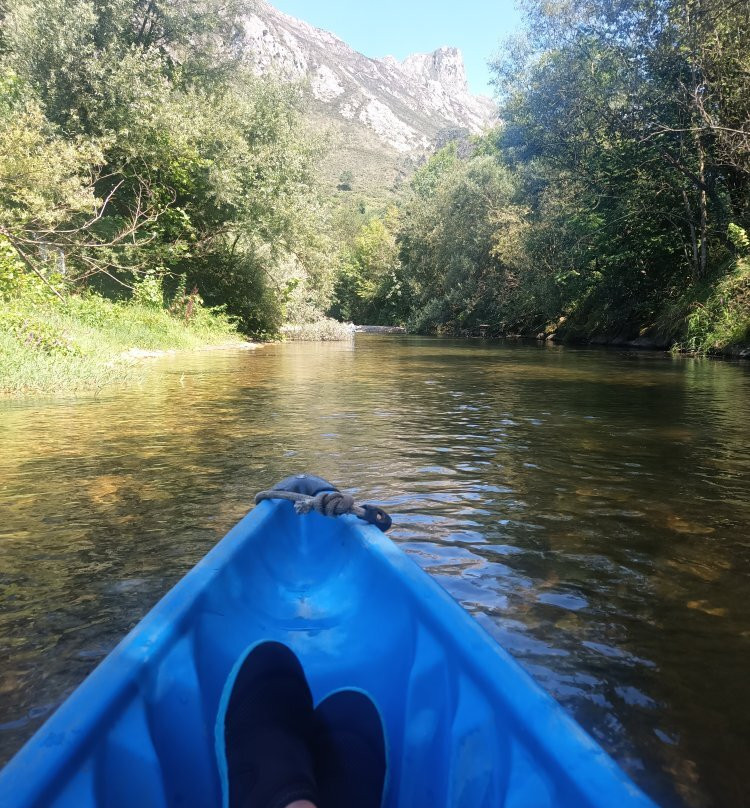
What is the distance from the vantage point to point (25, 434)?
6.15 m

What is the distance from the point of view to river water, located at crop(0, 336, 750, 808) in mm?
2117

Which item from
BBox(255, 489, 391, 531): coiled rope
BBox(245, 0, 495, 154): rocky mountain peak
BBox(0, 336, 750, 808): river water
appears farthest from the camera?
BBox(245, 0, 495, 154): rocky mountain peak

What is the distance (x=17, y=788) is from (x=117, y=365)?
10732 mm

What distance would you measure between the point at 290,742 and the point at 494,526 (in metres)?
2.50

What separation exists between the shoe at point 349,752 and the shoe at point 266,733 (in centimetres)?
5

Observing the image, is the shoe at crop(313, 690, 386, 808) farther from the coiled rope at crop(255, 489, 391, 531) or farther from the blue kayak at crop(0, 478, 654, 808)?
the coiled rope at crop(255, 489, 391, 531)

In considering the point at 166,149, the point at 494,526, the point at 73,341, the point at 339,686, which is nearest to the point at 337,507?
the point at 339,686

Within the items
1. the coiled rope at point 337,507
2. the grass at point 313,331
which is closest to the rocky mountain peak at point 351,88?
the grass at point 313,331

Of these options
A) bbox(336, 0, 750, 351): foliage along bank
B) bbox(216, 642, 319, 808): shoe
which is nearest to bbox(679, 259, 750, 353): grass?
bbox(336, 0, 750, 351): foliage along bank

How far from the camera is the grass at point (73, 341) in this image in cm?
885

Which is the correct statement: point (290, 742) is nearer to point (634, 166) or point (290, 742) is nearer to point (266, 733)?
point (266, 733)

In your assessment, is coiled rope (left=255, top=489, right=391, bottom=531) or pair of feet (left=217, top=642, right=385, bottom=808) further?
coiled rope (left=255, top=489, right=391, bottom=531)

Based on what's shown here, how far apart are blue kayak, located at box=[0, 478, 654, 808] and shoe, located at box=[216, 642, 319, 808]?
0.34ft

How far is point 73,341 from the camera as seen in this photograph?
10.5 m
